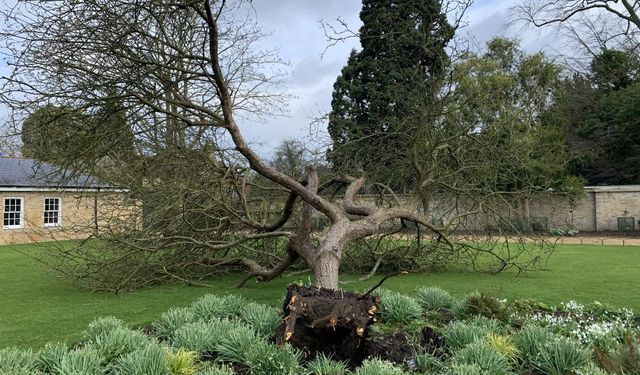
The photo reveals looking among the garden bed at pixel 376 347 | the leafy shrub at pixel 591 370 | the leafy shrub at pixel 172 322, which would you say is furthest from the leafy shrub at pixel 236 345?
the leafy shrub at pixel 591 370

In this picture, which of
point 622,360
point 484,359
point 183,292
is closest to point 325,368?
point 484,359

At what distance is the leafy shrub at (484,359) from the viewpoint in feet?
11.2

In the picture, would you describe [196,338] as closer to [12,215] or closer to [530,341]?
[530,341]

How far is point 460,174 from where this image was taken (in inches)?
396

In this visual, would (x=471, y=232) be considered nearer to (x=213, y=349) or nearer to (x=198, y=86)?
(x=198, y=86)

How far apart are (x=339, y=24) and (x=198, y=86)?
2699 mm

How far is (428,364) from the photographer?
3.82 meters

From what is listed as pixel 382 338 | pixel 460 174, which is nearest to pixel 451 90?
pixel 460 174

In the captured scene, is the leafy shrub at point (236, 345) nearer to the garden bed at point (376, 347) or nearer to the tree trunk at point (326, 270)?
the garden bed at point (376, 347)

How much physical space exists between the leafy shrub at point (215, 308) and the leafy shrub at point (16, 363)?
5.79 feet

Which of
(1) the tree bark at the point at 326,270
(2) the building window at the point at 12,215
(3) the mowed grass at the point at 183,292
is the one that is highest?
(2) the building window at the point at 12,215

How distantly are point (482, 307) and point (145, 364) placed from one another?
136 inches

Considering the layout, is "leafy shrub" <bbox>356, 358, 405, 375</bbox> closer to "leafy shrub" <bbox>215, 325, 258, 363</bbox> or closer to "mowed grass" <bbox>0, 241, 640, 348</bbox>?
"leafy shrub" <bbox>215, 325, 258, 363</bbox>

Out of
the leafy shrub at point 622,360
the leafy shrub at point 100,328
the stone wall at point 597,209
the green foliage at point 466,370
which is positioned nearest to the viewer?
the green foliage at point 466,370
